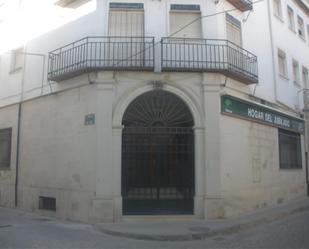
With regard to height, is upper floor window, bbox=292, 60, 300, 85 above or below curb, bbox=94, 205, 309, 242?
above

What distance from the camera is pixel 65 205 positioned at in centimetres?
1155

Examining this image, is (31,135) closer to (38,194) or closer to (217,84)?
(38,194)

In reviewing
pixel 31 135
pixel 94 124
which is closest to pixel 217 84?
pixel 94 124

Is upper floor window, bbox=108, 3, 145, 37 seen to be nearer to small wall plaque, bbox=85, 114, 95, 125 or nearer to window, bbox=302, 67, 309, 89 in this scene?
small wall plaque, bbox=85, 114, 95, 125

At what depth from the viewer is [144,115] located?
11398mm

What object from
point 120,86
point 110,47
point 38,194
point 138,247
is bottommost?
point 138,247

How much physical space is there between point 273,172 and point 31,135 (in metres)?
8.59

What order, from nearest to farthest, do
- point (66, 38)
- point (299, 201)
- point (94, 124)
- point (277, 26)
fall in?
point (94, 124) → point (66, 38) → point (299, 201) → point (277, 26)

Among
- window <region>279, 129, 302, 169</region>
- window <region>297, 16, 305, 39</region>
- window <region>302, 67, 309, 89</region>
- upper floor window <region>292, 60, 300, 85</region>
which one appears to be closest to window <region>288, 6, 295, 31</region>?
window <region>297, 16, 305, 39</region>

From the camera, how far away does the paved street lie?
8.14 meters

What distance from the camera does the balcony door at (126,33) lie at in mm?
11180

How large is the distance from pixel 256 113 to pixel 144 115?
13.2ft

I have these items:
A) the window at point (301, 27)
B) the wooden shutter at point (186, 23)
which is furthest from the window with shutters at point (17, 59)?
the window at point (301, 27)

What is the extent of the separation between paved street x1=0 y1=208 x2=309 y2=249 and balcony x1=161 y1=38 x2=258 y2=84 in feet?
15.1
